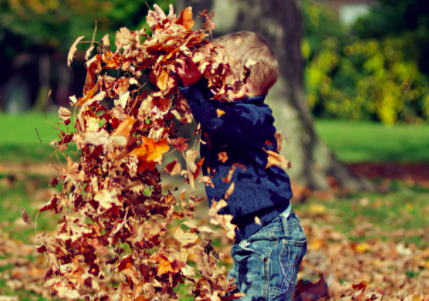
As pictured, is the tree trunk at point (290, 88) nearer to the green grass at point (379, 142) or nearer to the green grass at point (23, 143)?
the green grass at point (23, 143)

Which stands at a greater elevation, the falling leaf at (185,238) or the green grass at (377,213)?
the falling leaf at (185,238)

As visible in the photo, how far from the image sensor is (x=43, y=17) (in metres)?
25.0

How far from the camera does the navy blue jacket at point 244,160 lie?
7.34ft

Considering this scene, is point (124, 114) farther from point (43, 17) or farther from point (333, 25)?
point (43, 17)

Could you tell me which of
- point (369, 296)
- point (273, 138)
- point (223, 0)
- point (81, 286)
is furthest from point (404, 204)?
point (81, 286)

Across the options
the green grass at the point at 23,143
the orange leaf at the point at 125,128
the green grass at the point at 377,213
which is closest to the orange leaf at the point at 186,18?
the orange leaf at the point at 125,128

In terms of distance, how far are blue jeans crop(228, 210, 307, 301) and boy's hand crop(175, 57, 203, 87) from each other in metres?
0.80

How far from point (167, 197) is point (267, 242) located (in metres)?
0.53

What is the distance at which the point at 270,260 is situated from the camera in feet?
7.65

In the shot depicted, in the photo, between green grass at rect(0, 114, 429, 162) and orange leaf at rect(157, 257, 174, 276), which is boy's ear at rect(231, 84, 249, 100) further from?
green grass at rect(0, 114, 429, 162)

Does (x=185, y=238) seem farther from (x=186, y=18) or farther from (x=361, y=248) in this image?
(x=361, y=248)

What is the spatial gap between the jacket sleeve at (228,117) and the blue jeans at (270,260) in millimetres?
442

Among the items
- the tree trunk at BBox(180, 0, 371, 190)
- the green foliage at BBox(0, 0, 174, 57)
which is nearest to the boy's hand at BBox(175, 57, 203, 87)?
the tree trunk at BBox(180, 0, 371, 190)

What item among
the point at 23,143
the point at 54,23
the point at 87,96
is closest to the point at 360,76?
the point at 23,143
